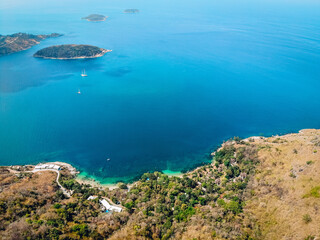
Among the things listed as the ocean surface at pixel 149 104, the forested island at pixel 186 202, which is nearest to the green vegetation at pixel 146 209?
the forested island at pixel 186 202

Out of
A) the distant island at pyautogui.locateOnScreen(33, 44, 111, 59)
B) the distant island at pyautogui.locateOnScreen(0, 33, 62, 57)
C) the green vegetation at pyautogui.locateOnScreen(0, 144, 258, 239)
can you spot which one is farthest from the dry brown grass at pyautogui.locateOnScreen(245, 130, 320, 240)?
the distant island at pyautogui.locateOnScreen(0, 33, 62, 57)

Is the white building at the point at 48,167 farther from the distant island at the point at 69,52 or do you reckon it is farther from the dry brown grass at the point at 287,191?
the distant island at the point at 69,52

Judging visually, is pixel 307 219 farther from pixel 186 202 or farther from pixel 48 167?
pixel 48 167

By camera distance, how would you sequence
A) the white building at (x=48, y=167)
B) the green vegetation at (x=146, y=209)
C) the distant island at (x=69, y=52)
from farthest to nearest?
the distant island at (x=69, y=52) → the white building at (x=48, y=167) → the green vegetation at (x=146, y=209)

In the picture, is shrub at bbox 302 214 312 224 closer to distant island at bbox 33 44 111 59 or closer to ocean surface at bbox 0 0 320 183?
ocean surface at bbox 0 0 320 183

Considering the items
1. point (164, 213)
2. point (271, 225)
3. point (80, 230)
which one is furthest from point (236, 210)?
point (80, 230)

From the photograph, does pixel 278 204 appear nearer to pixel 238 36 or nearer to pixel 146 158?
pixel 146 158

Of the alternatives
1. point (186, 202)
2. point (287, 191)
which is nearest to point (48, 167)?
point (186, 202)
